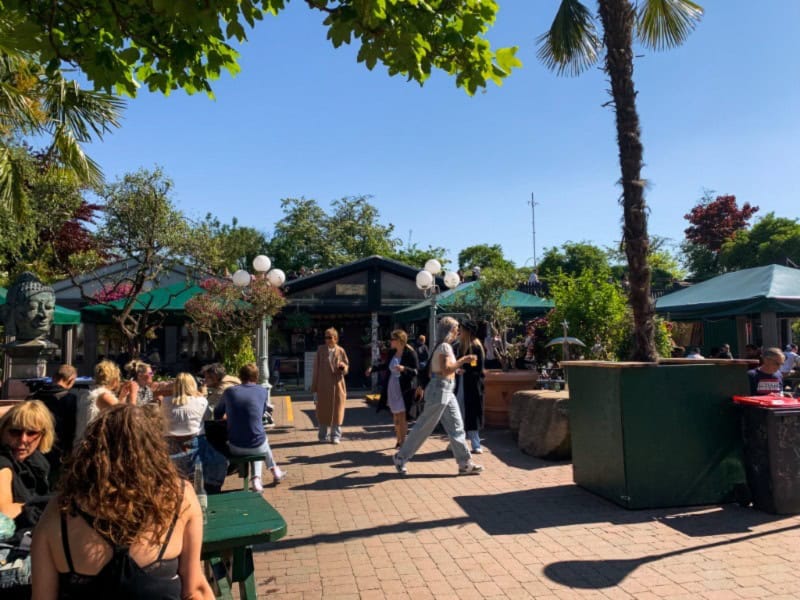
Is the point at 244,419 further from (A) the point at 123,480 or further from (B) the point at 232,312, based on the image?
(B) the point at 232,312

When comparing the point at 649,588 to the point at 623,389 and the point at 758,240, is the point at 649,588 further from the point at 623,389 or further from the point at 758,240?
the point at 758,240

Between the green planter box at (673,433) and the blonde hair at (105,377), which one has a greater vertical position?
the blonde hair at (105,377)

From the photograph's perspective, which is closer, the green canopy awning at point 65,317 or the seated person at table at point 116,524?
the seated person at table at point 116,524

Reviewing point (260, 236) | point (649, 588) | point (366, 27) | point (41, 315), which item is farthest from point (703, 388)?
point (260, 236)

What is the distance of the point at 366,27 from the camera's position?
4.30 metres

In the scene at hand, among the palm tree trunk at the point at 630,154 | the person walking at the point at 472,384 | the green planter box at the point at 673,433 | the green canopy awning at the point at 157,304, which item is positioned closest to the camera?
the green planter box at the point at 673,433

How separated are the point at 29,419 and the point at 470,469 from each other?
4518 mm

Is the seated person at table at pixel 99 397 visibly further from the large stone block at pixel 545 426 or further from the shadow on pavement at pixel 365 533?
the large stone block at pixel 545 426

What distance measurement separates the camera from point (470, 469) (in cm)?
696

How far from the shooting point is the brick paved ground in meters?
3.84

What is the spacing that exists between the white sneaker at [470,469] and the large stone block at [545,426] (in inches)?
39.5

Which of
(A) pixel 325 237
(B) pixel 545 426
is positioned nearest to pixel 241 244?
(A) pixel 325 237

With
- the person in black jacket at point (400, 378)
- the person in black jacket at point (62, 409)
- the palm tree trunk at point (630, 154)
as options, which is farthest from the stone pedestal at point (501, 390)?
the person in black jacket at point (62, 409)

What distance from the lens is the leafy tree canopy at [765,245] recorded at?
32.8m
